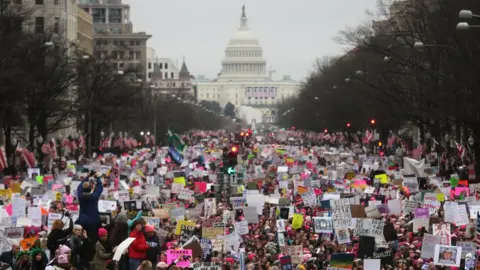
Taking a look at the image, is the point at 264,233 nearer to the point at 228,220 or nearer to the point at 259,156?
the point at 228,220

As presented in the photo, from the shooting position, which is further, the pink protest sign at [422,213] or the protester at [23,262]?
the pink protest sign at [422,213]

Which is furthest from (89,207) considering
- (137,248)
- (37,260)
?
(137,248)

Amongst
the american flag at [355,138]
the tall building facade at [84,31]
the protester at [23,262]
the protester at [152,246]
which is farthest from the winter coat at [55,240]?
the tall building facade at [84,31]

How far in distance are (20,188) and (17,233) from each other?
12.5 meters

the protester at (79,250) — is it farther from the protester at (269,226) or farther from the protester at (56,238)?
the protester at (56,238)

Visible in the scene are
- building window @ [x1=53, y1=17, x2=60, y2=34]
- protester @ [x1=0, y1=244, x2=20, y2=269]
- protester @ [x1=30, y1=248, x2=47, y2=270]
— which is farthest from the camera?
building window @ [x1=53, y1=17, x2=60, y2=34]

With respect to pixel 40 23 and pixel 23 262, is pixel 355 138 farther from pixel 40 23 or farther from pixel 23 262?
pixel 23 262

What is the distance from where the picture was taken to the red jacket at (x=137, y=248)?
20.4 meters

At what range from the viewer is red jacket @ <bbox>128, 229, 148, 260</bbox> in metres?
20.4

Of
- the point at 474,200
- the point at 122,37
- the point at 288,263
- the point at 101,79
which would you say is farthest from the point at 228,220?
the point at 122,37

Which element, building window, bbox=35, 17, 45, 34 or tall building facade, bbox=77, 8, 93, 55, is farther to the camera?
tall building facade, bbox=77, 8, 93, 55

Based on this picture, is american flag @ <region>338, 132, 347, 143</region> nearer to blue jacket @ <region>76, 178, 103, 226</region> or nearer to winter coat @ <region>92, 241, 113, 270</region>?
blue jacket @ <region>76, 178, 103, 226</region>

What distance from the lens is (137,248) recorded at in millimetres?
20422

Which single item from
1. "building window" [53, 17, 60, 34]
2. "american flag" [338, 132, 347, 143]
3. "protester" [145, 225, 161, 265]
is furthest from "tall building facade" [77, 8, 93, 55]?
"protester" [145, 225, 161, 265]
